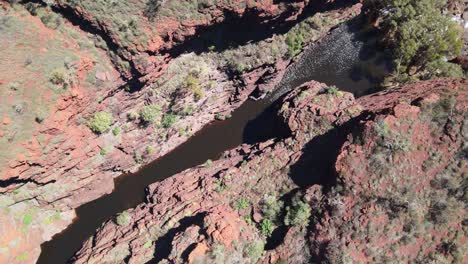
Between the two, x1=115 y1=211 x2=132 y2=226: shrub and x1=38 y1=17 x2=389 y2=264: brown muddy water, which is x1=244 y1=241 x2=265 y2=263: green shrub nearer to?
x1=38 y1=17 x2=389 y2=264: brown muddy water

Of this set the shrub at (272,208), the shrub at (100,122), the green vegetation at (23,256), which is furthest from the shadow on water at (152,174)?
the shrub at (272,208)

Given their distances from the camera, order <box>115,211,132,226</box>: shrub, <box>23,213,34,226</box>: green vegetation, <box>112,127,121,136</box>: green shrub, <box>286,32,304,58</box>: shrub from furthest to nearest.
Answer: <box>286,32,304,58</box>: shrub
<box>112,127,121,136</box>: green shrub
<box>23,213,34,226</box>: green vegetation
<box>115,211,132,226</box>: shrub

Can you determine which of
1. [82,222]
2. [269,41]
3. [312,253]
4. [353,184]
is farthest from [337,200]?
[82,222]

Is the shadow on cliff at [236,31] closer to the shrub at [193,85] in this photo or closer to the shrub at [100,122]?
the shrub at [193,85]

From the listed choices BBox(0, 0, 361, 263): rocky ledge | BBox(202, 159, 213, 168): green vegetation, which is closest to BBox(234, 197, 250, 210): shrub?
BBox(202, 159, 213, 168): green vegetation

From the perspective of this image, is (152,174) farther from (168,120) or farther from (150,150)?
(168,120)
